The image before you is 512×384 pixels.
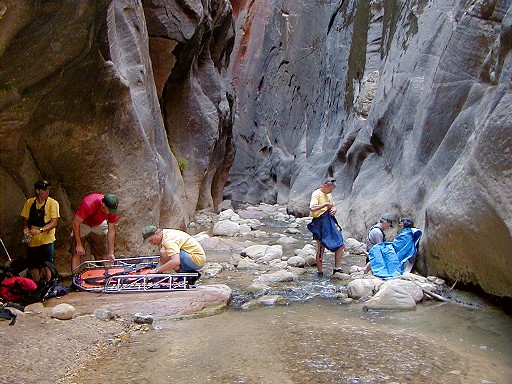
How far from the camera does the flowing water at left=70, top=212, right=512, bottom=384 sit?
12.6 feet

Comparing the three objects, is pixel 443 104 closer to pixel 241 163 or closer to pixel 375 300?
pixel 375 300

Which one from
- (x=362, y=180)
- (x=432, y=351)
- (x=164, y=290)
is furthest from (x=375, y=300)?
(x=362, y=180)

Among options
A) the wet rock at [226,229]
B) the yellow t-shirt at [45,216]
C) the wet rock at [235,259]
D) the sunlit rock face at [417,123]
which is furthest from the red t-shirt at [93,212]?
the wet rock at [226,229]

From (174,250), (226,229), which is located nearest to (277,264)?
(174,250)

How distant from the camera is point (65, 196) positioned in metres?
7.70

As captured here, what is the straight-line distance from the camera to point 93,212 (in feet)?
21.7

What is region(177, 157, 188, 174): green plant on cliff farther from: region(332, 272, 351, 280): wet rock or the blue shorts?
the blue shorts

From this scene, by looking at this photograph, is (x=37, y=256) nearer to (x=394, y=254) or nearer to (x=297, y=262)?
(x=297, y=262)

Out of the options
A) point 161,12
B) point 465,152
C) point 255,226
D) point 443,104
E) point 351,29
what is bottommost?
point 255,226

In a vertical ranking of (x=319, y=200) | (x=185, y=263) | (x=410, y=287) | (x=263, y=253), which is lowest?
(x=263, y=253)

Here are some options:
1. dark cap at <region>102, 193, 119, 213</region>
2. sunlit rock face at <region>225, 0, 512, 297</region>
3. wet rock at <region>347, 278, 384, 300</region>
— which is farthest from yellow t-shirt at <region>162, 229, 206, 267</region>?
sunlit rock face at <region>225, 0, 512, 297</region>

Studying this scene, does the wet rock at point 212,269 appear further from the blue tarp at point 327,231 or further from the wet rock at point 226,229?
the wet rock at point 226,229

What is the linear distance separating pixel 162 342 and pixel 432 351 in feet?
7.83

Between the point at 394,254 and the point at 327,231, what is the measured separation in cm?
108
